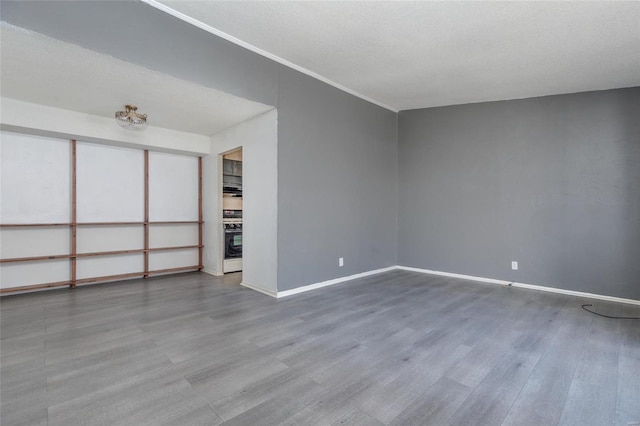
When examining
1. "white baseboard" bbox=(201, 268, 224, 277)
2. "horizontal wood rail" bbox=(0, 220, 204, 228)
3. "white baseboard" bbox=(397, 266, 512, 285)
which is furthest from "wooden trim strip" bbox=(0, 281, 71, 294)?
"white baseboard" bbox=(397, 266, 512, 285)

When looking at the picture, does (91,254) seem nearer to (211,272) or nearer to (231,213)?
(211,272)

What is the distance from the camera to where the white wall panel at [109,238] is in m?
4.52

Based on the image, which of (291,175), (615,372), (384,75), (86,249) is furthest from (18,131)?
(615,372)

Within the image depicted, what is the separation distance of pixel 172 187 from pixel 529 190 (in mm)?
5841

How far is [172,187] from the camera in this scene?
17.7 feet

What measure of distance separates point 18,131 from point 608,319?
734cm

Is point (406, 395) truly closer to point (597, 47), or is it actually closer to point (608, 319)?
point (608, 319)

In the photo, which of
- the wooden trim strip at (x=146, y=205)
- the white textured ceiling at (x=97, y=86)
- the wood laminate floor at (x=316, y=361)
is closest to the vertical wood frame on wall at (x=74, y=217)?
the wood laminate floor at (x=316, y=361)

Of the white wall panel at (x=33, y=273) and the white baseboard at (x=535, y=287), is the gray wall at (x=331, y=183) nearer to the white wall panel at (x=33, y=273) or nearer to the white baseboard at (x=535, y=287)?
the white baseboard at (x=535, y=287)

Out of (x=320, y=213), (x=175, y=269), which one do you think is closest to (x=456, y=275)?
(x=320, y=213)

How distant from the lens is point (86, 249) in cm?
454

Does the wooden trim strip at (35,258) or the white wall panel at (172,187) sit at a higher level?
the white wall panel at (172,187)

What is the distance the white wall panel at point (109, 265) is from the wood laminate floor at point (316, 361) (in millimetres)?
771

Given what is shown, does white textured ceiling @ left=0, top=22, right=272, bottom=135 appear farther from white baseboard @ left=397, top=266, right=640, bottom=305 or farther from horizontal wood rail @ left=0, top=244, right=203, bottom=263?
white baseboard @ left=397, top=266, right=640, bottom=305
